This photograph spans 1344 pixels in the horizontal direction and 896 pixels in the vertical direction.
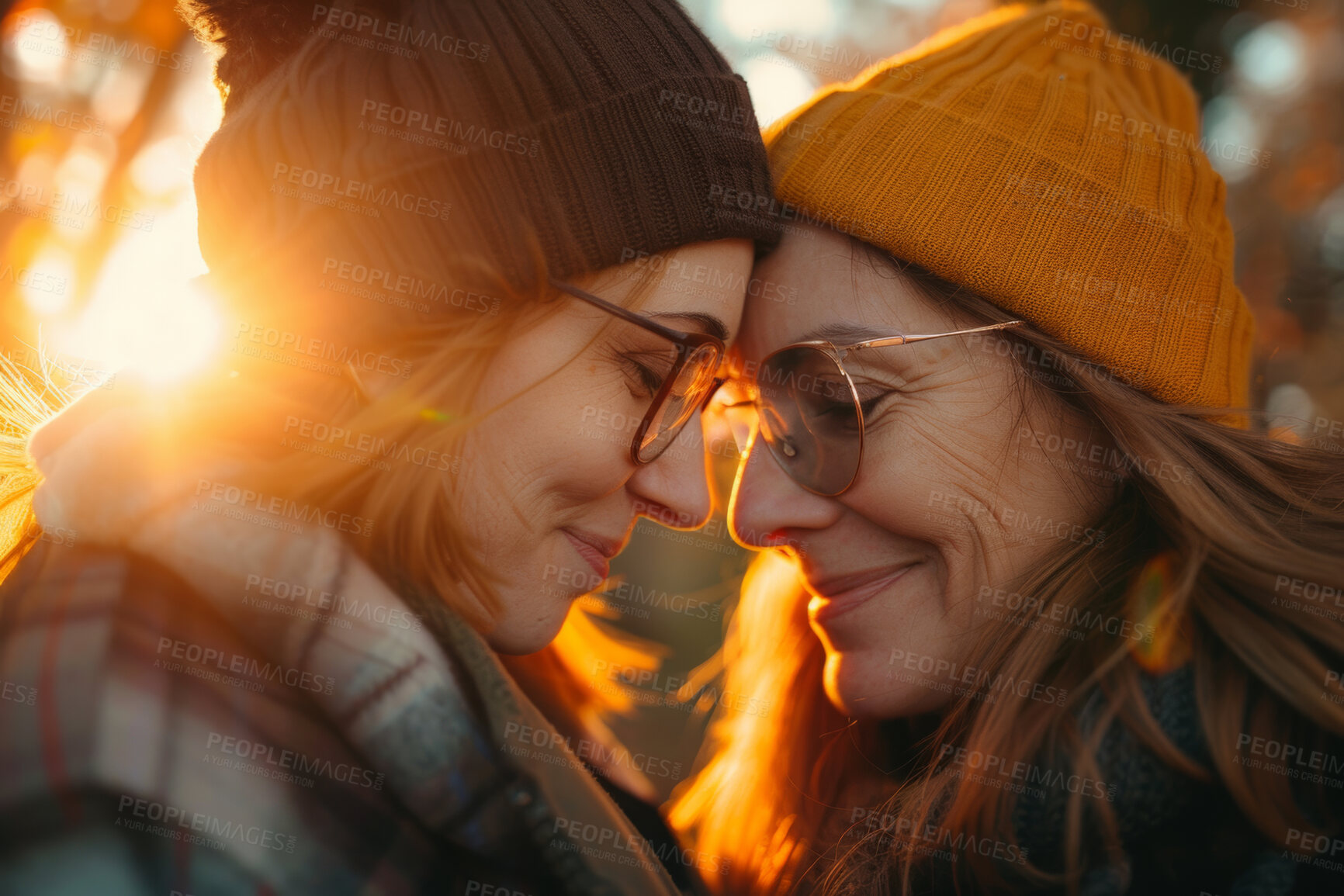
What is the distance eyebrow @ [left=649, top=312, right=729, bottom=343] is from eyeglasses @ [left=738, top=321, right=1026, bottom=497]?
19cm

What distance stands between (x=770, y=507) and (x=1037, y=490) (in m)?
0.70

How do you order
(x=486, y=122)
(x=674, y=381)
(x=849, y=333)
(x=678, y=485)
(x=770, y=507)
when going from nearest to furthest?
(x=486, y=122) < (x=674, y=381) < (x=849, y=333) < (x=678, y=485) < (x=770, y=507)

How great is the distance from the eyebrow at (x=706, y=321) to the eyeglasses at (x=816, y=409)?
19 cm

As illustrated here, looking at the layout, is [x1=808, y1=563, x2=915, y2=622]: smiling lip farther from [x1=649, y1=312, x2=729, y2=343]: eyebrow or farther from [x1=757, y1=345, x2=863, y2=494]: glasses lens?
[x1=649, y1=312, x2=729, y2=343]: eyebrow

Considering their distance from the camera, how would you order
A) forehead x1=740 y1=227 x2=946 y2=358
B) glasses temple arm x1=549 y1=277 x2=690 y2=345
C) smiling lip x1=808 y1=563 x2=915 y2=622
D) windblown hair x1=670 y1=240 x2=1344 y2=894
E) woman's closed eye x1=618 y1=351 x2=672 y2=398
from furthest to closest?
smiling lip x1=808 y1=563 x2=915 y2=622
forehead x1=740 y1=227 x2=946 y2=358
woman's closed eye x1=618 y1=351 x2=672 y2=398
glasses temple arm x1=549 y1=277 x2=690 y2=345
windblown hair x1=670 y1=240 x2=1344 y2=894

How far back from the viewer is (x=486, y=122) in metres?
1.78

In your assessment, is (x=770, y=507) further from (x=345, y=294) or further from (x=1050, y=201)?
(x=345, y=294)

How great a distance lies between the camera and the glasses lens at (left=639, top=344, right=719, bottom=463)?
6.47 feet

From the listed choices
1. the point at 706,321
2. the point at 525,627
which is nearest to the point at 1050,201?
the point at 706,321

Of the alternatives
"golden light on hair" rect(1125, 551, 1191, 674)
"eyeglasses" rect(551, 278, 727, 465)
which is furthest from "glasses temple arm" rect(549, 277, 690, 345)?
"golden light on hair" rect(1125, 551, 1191, 674)

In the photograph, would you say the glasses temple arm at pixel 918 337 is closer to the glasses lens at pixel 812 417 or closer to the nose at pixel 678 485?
the glasses lens at pixel 812 417

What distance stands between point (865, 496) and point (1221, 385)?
1041 mm

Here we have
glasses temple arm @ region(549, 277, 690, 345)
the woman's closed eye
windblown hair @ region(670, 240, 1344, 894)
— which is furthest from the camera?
the woman's closed eye

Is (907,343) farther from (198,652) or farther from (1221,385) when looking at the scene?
(198,652)
